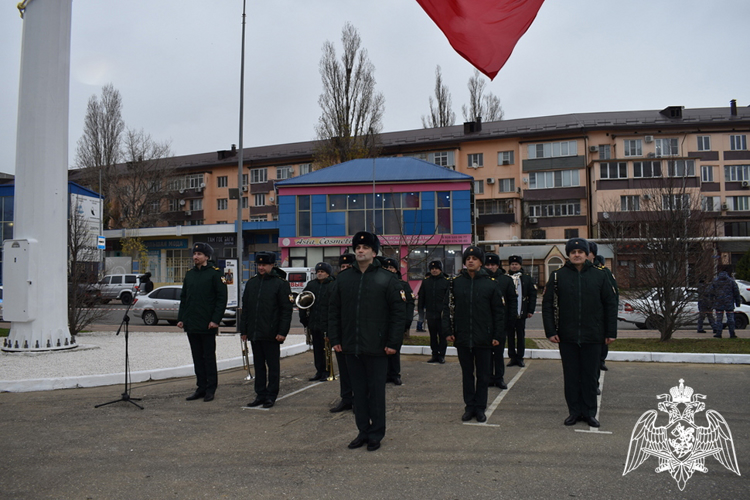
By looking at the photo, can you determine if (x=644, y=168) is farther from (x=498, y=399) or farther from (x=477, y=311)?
(x=477, y=311)

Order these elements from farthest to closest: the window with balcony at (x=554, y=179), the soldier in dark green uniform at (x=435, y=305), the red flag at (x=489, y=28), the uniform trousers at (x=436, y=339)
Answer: the window with balcony at (x=554, y=179) → the soldier in dark green uniform at (x=435, y=305) → the uniform trousers at (x=436, y=339) → the red flag at (x=489, y=28)

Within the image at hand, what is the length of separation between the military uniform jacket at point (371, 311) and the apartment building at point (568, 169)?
123ft

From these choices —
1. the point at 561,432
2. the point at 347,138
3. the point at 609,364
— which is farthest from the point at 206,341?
the point at 347,138

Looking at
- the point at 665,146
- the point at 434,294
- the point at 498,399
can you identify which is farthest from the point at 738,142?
the point at 498,399

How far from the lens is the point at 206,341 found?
7578 mm

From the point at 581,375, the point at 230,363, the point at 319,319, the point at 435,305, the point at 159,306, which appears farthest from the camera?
the point at 159,306

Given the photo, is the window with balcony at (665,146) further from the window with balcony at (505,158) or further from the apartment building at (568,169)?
the window with balcony at (505,158)

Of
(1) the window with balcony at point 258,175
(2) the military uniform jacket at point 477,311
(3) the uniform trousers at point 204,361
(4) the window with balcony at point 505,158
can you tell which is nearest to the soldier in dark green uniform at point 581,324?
(2) the military uniform jacket at point 477,311

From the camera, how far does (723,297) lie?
44.6 ft

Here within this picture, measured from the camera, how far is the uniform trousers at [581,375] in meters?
5.98

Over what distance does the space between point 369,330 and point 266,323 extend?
2219 millimetres

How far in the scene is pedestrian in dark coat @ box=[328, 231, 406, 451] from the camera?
5230 mm

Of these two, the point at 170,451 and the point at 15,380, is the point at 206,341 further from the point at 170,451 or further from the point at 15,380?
the point at 15,380

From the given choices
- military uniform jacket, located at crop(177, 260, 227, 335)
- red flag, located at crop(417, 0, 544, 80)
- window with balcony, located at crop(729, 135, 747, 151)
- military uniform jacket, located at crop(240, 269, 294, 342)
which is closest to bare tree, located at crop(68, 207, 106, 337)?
military uniform jacket, located at crop(177, 260, 227, 335)
